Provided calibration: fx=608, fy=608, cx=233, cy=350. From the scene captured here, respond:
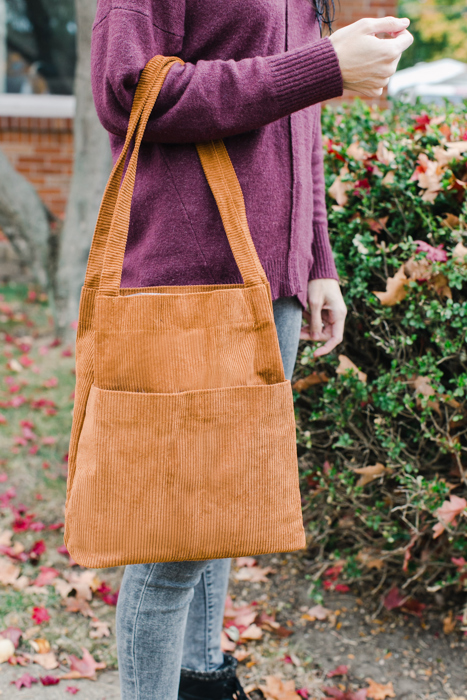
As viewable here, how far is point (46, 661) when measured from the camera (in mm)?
1917

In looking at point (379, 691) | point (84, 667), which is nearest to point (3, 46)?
point (84, 667)

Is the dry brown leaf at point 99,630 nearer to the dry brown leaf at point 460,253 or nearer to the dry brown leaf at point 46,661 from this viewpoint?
the dry brown leaf at point 46,661

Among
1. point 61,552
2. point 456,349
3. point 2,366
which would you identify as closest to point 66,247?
point 2,366

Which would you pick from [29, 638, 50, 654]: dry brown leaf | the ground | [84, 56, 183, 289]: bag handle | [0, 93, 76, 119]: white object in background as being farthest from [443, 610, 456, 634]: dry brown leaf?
[0, 93, 76, 119]: white object in background

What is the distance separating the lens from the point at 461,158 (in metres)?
1.75

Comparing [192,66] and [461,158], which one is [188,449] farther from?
[461,158]

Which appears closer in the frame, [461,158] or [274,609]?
[461,158]

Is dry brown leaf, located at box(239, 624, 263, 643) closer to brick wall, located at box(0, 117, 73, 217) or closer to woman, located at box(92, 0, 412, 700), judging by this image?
woman, located at box(92, 0, 412, 700)

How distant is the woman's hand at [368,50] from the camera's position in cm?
106

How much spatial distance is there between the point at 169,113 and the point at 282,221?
0.30 meters

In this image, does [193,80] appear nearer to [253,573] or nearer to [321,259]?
[321,259]

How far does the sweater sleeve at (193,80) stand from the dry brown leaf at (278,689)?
5.32ft

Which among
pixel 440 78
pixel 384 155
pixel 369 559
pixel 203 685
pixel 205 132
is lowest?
pixel 440 78

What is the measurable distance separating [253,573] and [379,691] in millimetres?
710
